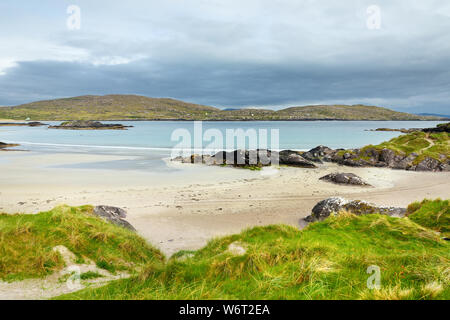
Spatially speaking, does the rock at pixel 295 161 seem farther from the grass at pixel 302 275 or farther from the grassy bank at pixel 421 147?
the grass at pixel 302 275

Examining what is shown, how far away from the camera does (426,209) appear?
916cm

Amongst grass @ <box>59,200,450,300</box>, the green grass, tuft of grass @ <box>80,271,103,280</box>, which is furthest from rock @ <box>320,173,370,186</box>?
tuft of grass @ <box>80,271,103,280</box>

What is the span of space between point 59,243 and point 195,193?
12.1m

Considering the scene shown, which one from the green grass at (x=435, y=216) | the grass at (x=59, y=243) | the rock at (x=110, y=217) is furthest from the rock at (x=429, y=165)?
the grass at (x=59, y=243)

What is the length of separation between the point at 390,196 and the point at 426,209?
10.2 m

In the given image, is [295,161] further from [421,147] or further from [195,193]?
[421,147]

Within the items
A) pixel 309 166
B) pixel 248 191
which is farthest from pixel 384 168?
pixel 248 191

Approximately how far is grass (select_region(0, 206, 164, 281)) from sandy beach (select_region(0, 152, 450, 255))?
2.36 m

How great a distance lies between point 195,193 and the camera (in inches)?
745

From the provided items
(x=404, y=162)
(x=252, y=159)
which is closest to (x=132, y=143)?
(x=252, y=159)

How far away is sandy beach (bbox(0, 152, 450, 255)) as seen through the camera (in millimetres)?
13303

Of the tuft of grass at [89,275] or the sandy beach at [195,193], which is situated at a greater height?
the tuft of grass at [89,275]

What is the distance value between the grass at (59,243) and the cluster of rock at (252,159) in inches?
896

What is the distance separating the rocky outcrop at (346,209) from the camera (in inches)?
470
